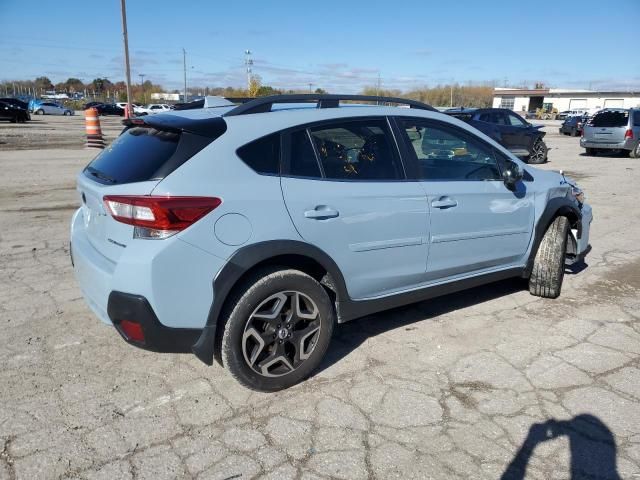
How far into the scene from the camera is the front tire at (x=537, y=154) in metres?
16.1

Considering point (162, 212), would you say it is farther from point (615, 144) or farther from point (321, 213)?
point (615, 144)

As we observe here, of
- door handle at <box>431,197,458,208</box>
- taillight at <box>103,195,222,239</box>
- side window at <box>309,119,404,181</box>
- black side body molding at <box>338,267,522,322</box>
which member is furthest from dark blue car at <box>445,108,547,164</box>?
taillight at <box>103,195,222,239</box>

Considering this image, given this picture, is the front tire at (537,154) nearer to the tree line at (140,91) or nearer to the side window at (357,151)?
the side window at (357,151)

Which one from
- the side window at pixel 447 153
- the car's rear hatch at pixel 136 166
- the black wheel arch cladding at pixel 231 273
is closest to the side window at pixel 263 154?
the car's rear hatch at pixel 136 166

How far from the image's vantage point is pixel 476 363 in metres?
3.50

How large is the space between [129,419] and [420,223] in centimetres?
217

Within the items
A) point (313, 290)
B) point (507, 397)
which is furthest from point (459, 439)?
point (313, 290)

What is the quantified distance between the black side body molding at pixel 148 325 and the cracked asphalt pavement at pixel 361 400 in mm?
415

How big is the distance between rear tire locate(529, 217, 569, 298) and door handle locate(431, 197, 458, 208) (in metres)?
1.34

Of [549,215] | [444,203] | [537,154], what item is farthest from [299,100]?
[537,154]

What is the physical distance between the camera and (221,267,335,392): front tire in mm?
2859

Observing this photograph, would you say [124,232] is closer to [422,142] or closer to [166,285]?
[166,285]

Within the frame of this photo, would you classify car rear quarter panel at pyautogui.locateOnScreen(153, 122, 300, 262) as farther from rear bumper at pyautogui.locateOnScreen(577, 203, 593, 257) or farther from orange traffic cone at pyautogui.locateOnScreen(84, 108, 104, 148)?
orange traffic cone at pyautogui.locateOnScreen(84, 108, 104, 148)

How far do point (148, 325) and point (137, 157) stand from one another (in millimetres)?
990
